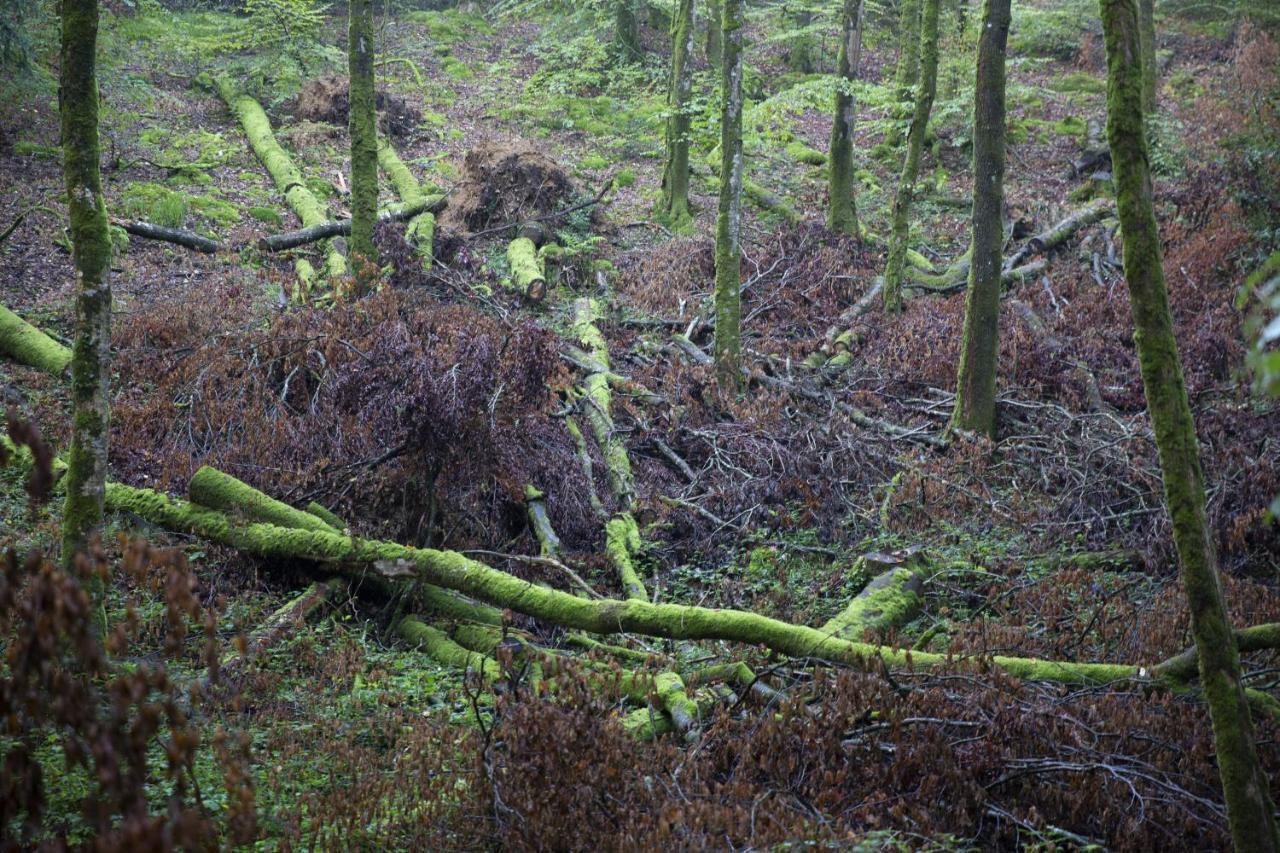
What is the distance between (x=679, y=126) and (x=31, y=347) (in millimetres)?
11718

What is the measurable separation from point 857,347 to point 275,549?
365 inches

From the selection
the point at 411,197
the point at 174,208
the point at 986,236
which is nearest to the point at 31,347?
the point at 174,208

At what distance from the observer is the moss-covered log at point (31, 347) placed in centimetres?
1025

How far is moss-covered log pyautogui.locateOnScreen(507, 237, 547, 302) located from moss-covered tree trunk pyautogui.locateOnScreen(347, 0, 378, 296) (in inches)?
88.7

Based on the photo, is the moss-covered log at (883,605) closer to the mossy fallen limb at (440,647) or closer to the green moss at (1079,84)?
the mossy fallen limb at (440,647)

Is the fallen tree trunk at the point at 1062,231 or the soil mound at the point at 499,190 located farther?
the soil mound at the point at 499,190

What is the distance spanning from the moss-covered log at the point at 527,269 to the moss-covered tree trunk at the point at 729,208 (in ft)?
11.4

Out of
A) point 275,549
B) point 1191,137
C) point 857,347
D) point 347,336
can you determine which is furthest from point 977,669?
point 1191,137

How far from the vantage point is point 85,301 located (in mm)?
5484

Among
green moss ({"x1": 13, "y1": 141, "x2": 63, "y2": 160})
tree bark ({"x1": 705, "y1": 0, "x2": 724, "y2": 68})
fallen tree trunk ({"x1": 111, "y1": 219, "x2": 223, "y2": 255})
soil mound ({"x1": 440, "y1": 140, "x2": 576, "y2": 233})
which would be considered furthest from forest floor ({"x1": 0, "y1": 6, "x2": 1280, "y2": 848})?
tree bark ({"x1": 705, "y1": 0, "x2": 724, "y2": 68})

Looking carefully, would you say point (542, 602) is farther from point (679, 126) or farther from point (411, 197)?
point (679, 126)

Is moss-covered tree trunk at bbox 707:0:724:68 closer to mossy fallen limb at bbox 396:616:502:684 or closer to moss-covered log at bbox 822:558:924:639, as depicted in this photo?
moss-covered log at bbox 822:558:924:639

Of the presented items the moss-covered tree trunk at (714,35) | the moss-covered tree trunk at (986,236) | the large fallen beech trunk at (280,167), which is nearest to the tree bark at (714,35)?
the moss-covered tree trunk at (714,35)

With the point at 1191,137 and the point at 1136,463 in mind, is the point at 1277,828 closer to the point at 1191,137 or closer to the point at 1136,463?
the point at 1136,463
